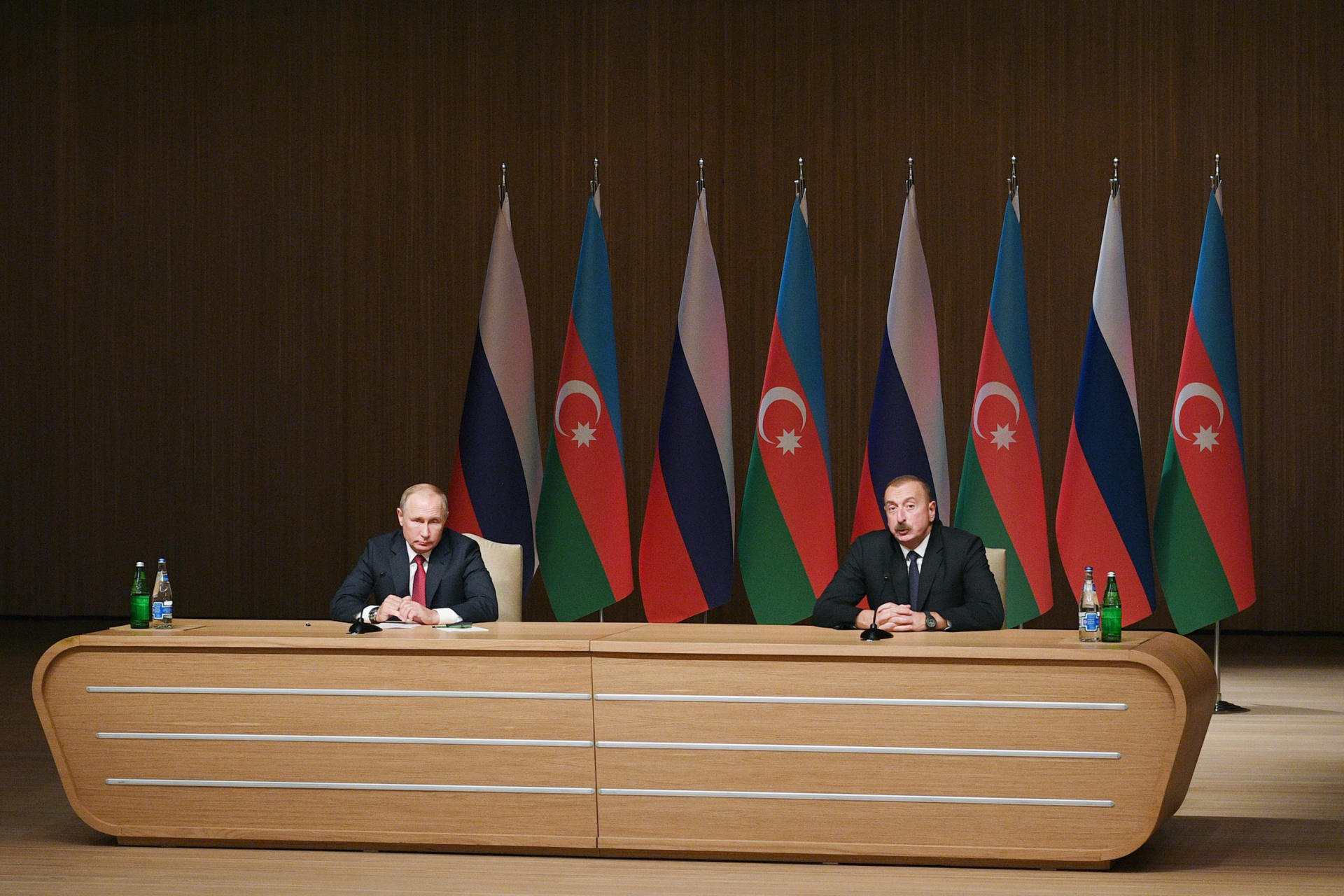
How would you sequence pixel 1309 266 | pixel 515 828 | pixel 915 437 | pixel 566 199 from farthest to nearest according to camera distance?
pixel 566 199, pixel 1309 266, pixel 915 437, pixel 515 828

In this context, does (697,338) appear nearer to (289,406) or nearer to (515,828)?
(515,828)

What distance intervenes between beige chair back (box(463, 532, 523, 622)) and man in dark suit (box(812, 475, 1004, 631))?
3.46ft

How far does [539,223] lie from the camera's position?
1000 cm

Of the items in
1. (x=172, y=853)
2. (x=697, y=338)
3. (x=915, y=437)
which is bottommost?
(x=172, y=853)

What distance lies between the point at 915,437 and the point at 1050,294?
3302mm

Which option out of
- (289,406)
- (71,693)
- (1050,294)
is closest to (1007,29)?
(1050,294)

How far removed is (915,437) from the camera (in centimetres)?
668

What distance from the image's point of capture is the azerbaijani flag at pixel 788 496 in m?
6.64

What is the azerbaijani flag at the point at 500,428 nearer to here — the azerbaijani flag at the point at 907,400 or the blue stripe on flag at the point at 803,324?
the blue stripe on flag at the point at 803,324

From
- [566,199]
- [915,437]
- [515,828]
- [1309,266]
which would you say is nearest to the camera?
[515,828]

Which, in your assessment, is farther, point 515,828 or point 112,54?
point 112,54

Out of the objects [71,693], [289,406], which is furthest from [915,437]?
[289,406]

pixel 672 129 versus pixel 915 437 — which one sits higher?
pixel 672 129

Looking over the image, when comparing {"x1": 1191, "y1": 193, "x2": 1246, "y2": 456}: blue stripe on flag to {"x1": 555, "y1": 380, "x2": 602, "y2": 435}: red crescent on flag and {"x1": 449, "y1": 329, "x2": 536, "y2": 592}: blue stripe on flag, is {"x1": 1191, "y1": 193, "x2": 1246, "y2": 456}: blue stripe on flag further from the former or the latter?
{"x1": 449, "y1": 329, "x2": 536, "y2": 592}: blue stripe on flag
